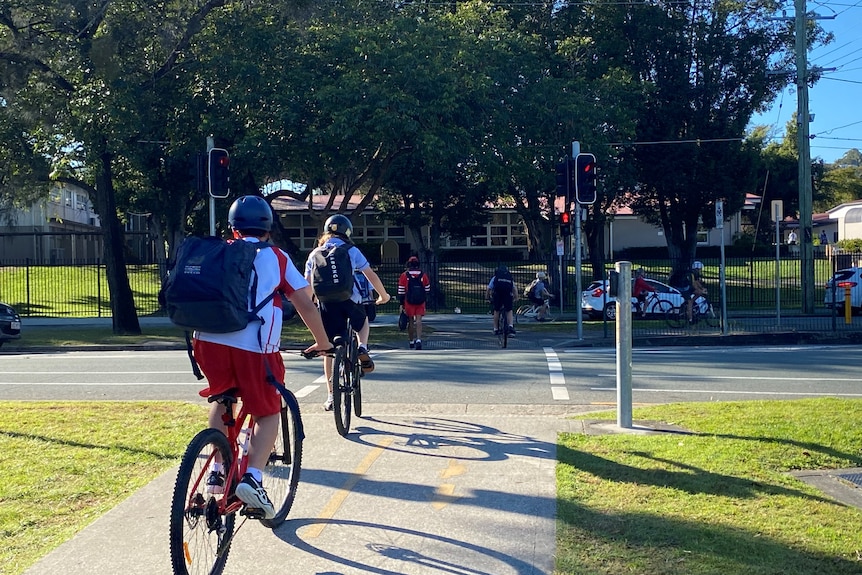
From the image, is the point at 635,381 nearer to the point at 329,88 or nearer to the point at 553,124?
the point at 329,88

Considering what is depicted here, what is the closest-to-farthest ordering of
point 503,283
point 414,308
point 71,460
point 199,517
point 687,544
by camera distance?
point 199,517
point 687,544
point 71,460
point 414,308
point 503,283

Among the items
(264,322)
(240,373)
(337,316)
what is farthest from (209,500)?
(337,316)

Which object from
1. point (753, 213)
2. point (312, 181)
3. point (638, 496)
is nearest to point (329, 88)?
point (312, 181)

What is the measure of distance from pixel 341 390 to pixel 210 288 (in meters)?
3.68

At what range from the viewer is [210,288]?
4.28 metres

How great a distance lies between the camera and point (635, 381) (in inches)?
476

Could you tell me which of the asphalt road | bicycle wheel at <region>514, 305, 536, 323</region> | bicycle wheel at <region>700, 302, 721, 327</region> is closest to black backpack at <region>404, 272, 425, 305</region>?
the asphalt road

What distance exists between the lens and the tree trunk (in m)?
22.4

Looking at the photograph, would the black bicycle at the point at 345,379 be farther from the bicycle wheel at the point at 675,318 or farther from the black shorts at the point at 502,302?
the bicycle wheel at the point at 675,318

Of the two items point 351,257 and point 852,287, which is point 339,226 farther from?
point 852,287

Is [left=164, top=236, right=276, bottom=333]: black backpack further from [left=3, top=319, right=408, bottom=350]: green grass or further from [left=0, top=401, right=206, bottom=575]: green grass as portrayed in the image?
[left=3, top=319, right=408, bottom=350]: green grass

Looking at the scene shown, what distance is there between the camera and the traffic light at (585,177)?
1886 centimetres

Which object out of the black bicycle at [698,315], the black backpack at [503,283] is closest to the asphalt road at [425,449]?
the black backpack at [503,283]

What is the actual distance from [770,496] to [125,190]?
3128 centimetres
